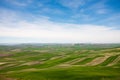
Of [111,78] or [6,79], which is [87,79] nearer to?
[111,78]

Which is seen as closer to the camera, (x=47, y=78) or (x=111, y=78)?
(x=111, y=78)

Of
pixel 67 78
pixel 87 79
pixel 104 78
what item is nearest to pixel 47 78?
pixel 67 78

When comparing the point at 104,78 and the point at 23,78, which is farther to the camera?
the point at 23,78

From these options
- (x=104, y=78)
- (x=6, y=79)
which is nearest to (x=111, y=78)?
(x=104, y=78)

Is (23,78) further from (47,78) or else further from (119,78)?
(119,78)

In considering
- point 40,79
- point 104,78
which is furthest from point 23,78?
point 104,78

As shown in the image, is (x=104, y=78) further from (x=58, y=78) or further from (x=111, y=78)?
(x=58, y=78)

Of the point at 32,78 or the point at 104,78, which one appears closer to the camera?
the point at 104,78

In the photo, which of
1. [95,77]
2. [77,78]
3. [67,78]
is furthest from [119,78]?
[67,78]
